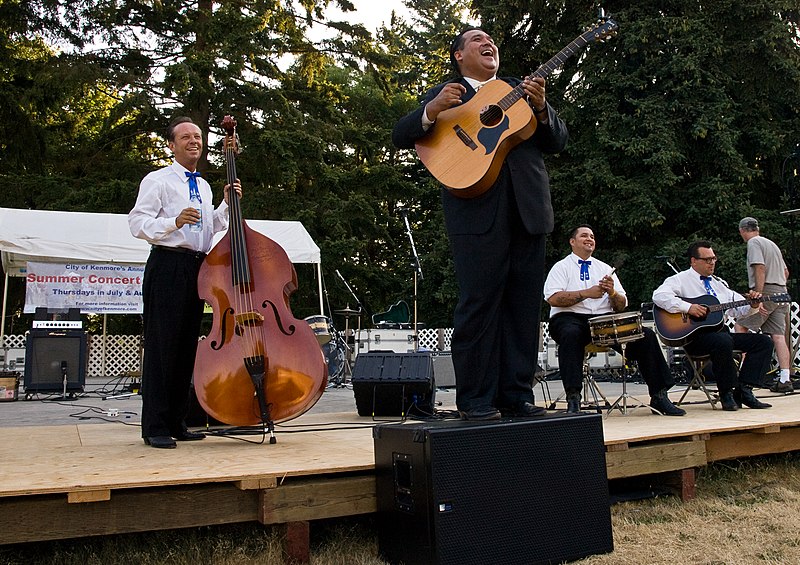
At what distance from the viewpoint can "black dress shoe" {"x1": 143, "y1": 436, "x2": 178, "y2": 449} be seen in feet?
10.5

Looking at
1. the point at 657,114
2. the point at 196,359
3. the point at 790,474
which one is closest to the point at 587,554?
the point at 196,359

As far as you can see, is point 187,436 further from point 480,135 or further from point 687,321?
point 687,321

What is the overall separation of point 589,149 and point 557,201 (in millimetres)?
1288

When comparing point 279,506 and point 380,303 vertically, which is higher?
point 380,303

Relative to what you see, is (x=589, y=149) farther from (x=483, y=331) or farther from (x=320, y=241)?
(x=483, y=331)

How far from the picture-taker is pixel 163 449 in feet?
10.3

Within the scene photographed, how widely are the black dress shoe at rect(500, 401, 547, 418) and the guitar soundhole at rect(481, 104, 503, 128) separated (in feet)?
3.68

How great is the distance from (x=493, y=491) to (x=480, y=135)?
134 centimetres

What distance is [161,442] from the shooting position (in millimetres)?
3203

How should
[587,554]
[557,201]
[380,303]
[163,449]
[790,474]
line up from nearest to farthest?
[587,554] < [163,449] < [790,474] < [557,201] < [380,303]

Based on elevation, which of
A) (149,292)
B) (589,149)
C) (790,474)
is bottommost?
(790,474)

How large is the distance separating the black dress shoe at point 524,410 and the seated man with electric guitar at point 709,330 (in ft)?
7.26

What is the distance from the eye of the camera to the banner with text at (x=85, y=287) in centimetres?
1095

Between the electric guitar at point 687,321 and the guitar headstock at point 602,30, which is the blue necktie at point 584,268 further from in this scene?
the guitar headstock at point 602,30
